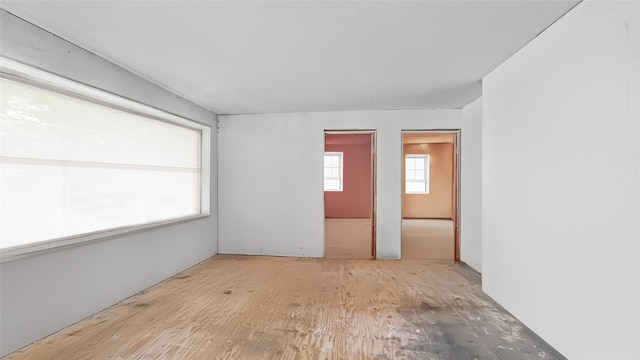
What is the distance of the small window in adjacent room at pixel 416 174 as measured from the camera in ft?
34.2

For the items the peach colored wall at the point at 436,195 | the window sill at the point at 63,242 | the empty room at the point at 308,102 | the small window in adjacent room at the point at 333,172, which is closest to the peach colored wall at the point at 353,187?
the small window in adjacent room at the point at 333,172

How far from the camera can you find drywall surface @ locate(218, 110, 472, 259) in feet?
17.0

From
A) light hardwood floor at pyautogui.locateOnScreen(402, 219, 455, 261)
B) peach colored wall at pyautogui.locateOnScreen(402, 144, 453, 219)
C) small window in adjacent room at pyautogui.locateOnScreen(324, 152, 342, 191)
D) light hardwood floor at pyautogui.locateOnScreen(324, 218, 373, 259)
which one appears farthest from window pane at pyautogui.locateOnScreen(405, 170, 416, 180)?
small window in adjacent room at pyautogui.locateOnScreen(324, 152, 342, 191)

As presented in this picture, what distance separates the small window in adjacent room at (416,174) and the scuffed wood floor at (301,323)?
6.40 metres

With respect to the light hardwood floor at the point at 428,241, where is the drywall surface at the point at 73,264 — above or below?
above

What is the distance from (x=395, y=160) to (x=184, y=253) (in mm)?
3443

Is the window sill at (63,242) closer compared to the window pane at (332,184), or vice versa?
the window sill at (63,242)

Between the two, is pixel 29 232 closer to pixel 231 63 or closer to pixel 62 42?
pixel 62 42

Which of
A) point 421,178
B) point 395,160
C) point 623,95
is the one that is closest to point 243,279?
point 395,160

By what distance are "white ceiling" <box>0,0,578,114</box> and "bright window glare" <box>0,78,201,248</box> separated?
573mm

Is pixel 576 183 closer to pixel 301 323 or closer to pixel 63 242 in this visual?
pixel 301 323

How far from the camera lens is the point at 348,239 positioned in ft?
22.3

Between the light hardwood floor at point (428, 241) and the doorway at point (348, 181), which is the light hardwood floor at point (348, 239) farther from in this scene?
the light hardwood floor at point (428, 241)

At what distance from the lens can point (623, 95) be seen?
5.69 feet
